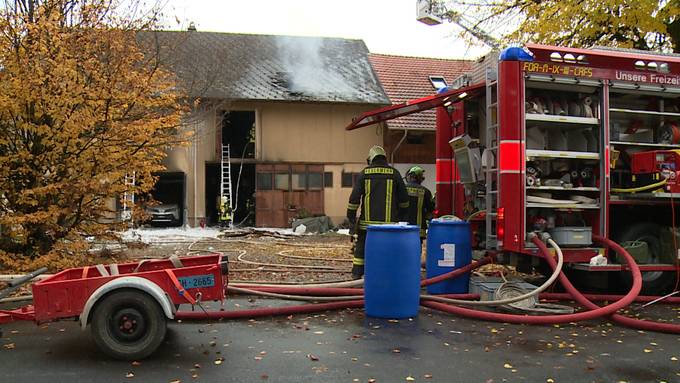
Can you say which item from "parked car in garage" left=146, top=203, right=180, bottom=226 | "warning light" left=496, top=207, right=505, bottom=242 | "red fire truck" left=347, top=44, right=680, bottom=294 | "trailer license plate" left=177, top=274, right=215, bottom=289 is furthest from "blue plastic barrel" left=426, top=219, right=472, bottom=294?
"parked car in garage" left=146, top=203, right=180, bottom=226

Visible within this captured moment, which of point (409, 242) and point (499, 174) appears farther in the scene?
point (499, 174)

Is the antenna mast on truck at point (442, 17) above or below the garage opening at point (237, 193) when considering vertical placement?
above

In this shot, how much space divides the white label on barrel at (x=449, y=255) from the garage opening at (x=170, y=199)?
15.0 meters

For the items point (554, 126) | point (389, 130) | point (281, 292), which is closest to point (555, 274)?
point (554, 126)

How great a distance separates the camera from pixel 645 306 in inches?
265

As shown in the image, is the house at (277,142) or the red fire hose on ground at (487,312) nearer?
the red fire hose on ground at (487,312)

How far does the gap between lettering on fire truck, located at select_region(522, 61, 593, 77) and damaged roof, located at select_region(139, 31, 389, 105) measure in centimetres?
1369

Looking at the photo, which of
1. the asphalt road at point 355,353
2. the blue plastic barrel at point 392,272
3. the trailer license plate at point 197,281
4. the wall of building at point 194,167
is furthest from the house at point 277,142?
the trailer license plate at point 197,281

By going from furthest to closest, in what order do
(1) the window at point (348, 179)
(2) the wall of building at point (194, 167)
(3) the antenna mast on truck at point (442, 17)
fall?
(1) the window at point (348, 179) < (2) the wall of building at point (194, 167) < (3) the antenna mast on truck at point (442, 17)

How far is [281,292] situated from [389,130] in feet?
52.6

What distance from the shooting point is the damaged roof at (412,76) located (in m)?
21.7

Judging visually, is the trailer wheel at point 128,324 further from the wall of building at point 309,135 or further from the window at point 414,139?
the window at point 414,139

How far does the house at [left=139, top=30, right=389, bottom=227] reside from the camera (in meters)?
21.0

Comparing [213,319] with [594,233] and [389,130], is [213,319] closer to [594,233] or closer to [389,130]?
[594,233]
